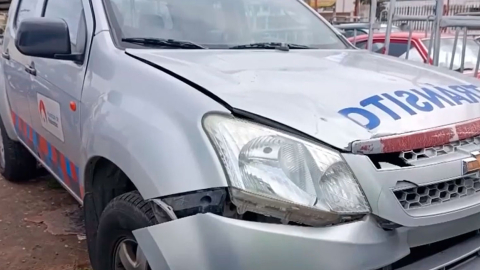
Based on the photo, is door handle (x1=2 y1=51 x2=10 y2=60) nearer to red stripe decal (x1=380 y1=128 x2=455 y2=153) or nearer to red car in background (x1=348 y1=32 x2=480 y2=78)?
red stripe decal (x1=380 y1=128 x2=455 y2=153)

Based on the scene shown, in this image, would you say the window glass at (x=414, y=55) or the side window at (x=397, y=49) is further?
the side window at (x=397, y=49)

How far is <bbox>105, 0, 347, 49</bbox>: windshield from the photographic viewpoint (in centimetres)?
255

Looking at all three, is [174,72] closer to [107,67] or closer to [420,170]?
[107,67]

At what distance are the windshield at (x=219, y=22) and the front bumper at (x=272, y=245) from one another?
1.21m

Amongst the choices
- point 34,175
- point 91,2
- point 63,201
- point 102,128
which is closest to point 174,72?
point 102,128

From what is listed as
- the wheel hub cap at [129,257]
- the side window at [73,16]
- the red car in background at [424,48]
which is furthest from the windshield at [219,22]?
the red car in background at [424,48]

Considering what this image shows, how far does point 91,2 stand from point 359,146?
1671 millimetres

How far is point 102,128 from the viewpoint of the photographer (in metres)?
2.06

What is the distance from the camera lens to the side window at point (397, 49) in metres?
6.52

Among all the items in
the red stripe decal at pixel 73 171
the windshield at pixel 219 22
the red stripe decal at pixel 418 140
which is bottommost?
the red stripe decal at pixel 73 171

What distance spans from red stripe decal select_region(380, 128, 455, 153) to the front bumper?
24 centimetres

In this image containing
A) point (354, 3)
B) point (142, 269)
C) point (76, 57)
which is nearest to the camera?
point (142, 269)

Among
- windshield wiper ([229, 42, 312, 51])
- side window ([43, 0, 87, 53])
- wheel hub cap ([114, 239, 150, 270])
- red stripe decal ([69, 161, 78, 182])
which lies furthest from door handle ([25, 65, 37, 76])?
wheel hub cap ([114, 239, 150, 270])

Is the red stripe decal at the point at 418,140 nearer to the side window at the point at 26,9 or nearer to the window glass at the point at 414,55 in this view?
the side window at the point at 26,9
